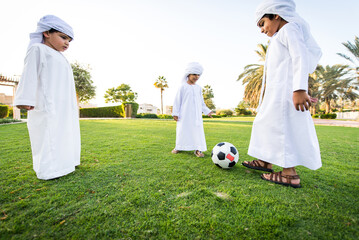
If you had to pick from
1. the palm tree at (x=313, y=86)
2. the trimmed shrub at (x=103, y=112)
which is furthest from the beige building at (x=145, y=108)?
the palm tree at (x=313, y=86)

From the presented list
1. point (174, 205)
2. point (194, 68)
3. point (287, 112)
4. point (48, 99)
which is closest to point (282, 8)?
point (287, 112)

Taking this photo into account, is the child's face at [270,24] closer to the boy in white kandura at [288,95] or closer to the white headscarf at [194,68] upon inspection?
the boy in white kandura at [288,95]

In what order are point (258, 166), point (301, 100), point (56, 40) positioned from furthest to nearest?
point (258, 166), point (56, 40), point (301, 100)

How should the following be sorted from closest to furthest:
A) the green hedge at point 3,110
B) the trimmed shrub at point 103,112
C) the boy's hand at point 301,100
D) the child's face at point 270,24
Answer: the boy's hand at point 301,100 → the child's face at point 270,24 → the green hedge at point 3,110 → the trimmed shrub at point 103,112

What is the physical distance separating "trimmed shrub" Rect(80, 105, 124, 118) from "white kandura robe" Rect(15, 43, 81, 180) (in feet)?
79.5

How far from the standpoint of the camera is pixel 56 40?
2.18 meters

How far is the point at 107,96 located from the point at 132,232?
52.2 metres

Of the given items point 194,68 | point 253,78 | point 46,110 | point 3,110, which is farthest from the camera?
point 253,78

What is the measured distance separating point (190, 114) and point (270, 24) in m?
2.10

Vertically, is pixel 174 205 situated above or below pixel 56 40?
below

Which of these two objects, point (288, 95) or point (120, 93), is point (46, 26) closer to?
point (288, 95)

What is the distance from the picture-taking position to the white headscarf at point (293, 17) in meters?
1.86

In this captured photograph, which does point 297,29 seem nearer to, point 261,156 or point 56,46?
point 261,156

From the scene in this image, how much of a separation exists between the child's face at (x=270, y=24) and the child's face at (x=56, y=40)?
265 centimetres
